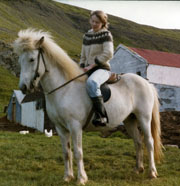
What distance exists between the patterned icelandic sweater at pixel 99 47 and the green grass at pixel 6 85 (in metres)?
33.5

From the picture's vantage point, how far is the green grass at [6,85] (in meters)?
43.0

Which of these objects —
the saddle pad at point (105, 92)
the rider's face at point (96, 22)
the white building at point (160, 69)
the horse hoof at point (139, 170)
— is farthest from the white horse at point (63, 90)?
the white building at point (160, 69)

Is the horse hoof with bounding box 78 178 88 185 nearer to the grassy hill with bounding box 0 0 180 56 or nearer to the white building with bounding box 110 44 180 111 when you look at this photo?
the white building with bounding box 110 44 180 111

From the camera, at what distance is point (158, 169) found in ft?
23.7

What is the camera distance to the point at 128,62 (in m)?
30.6

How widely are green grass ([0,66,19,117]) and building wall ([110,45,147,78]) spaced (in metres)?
17.4

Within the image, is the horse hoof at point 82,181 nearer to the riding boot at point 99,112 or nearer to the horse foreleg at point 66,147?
the horse foreleg at point 66,147

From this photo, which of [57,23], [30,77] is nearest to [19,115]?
→ [30,77]

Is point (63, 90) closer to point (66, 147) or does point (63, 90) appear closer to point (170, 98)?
point (66, 147)

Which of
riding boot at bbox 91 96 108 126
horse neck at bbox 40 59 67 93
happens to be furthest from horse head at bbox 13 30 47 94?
riding boot at bbox 91 96 108 126

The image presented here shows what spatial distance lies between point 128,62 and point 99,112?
2534cm

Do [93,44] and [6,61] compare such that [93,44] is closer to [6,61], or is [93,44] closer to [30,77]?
[30,77]

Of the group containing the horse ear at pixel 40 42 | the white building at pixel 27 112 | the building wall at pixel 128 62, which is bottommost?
the white building at pixel 27 112

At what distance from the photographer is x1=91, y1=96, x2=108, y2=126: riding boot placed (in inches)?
228
